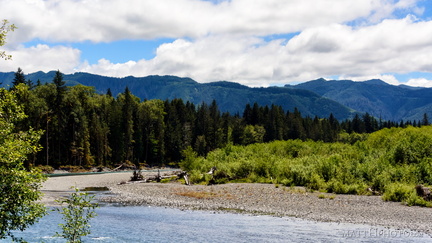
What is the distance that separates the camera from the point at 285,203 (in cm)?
3189

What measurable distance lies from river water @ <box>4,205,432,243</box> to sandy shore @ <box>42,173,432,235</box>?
2.06 meters

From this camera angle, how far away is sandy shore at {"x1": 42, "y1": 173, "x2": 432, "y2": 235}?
25.1 meters

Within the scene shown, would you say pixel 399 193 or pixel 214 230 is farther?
pixel 399 193

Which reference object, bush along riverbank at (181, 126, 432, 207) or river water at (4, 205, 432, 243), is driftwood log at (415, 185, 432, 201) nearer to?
bush along riverbank at (181, 126, 432, 207)

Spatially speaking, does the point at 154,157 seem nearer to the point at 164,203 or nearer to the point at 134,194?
the point at 134,194

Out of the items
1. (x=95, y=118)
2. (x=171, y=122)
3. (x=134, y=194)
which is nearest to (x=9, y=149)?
(x=134, y=194)

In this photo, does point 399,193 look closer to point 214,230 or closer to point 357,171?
point 357,171

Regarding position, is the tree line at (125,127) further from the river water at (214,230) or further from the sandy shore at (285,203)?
the river water at (214,230)

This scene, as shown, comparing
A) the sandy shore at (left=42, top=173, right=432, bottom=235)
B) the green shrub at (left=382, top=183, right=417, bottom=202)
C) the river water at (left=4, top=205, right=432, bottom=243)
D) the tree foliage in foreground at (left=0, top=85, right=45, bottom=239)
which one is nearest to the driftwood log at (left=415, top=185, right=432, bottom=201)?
the green shrub at (left=382, top=183, right=417, bottom=202)

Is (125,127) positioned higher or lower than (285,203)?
higher

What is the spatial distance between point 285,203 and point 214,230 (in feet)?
35.0

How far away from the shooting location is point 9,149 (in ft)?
39.7

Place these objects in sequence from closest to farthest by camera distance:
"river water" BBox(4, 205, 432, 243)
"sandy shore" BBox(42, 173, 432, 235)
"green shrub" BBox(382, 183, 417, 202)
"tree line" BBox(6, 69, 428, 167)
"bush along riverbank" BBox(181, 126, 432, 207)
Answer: "river water" BBox(4, 205, 432, 243) → "sandy shore" BBox(42, 173, 432, 235) → "green shrub" BBox(382, 183, 417, 202) → "bush along riverbank" BBox(181, 126, 432, 207) → "tree line" BBox(6, 69, 428, 167)

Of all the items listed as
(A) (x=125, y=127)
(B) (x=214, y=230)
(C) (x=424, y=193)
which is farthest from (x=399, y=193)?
(A) (x=125, y=127)
